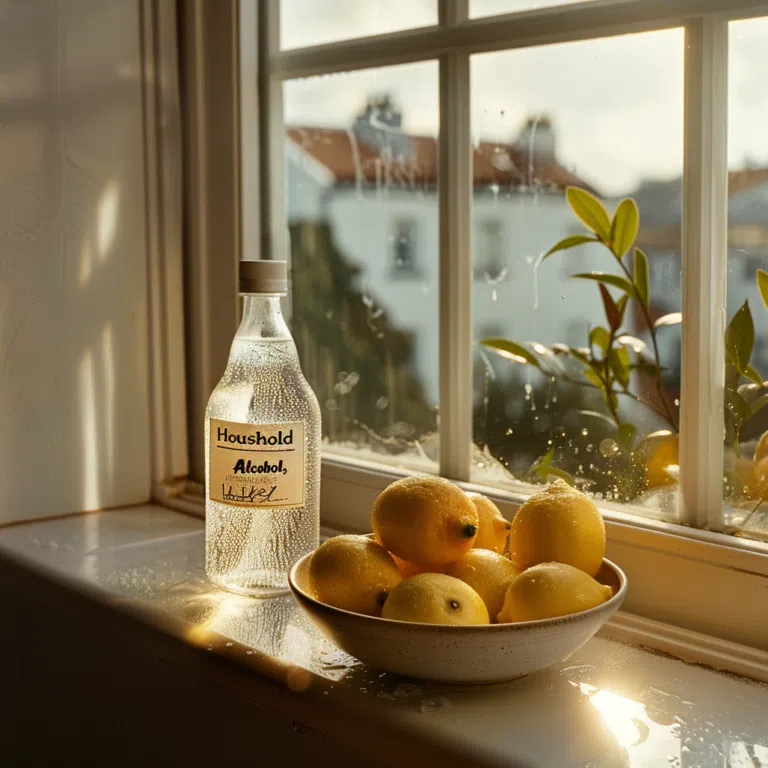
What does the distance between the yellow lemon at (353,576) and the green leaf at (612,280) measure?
0.35 metres

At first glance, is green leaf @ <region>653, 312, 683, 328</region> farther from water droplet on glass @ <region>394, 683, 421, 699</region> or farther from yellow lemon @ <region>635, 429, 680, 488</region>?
water droplet on glass @ <region>394, 683, 421, 699</region>

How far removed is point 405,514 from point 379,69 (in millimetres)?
578

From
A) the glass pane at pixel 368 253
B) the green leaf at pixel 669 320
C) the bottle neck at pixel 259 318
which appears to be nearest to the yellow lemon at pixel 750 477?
the green leaf at pixel 669 320

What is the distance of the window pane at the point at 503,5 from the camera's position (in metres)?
0.93

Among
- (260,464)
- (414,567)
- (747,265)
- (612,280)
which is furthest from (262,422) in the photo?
(747,265)

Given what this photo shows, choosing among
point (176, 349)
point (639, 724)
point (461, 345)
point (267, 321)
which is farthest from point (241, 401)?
point (639, 724)

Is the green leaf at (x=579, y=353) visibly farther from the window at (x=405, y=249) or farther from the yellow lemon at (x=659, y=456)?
the window at (x=405, y=249)

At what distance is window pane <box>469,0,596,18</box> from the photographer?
93cm

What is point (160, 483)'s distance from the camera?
130cm

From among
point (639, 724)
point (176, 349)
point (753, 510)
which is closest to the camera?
point (639, 724)

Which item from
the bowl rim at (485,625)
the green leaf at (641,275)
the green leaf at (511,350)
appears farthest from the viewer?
the green leaf at (511,350)

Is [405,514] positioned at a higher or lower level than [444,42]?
lower

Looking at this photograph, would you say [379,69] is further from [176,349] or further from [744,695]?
[744,695]

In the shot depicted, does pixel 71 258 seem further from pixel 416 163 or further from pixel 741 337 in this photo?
pixel 741 337
